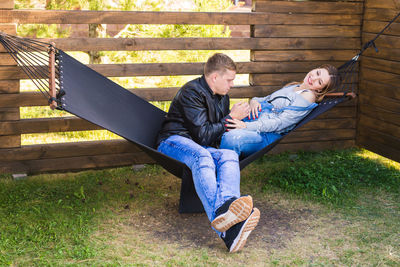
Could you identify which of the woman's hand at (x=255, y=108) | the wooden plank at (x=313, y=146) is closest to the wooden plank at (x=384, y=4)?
the wooden plank at (x=313, y=146)

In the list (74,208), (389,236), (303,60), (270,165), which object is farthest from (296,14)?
(74,208)

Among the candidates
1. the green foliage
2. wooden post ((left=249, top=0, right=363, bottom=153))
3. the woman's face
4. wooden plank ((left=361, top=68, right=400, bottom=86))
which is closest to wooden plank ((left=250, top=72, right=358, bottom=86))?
wooden post ((left=249, top=0, right=363, bottom=153))

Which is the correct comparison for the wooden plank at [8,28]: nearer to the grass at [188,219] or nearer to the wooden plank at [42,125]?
the wooden plank at [42,125]

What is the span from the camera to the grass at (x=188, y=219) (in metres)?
2.68

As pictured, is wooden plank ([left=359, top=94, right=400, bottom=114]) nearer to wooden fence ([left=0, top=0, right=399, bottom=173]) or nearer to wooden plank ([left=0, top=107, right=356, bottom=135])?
wooden fence ([left=0, top=0, right=399, bottom=173])

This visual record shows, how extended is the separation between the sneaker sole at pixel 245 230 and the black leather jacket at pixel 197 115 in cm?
66

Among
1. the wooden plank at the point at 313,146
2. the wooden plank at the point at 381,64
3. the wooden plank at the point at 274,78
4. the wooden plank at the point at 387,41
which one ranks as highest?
the wooden plank at the point at 387,41

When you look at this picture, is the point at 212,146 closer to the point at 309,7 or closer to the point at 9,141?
the point at 9,141

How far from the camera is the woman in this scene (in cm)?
323

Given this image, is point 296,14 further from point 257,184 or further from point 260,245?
point 260,245

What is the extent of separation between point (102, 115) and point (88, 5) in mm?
2768

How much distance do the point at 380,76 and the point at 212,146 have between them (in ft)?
6.35

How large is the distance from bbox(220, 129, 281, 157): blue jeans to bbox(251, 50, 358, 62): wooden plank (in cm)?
123

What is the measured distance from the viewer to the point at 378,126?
4449 millimetres
